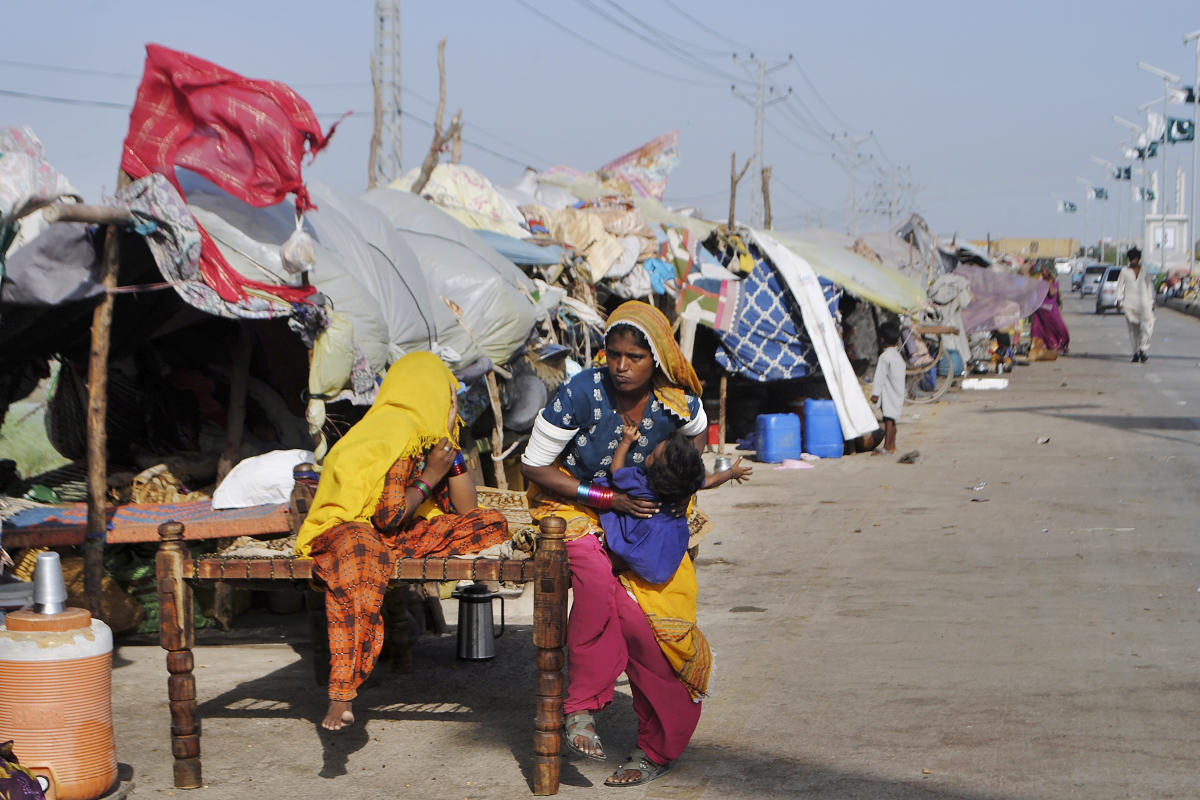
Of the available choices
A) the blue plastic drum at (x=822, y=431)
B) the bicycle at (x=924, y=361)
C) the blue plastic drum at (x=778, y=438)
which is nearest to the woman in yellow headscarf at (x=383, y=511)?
the blue plastic drum at (x=778, y=438)

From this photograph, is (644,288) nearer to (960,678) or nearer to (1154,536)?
(1154,536)

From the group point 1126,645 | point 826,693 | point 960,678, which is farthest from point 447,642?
point 1126,645

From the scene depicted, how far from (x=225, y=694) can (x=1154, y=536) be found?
20.8 ft

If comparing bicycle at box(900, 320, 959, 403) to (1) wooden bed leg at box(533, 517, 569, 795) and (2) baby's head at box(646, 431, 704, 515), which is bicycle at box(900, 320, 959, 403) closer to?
(2) baby's head at box(646, 431, 704, 515)

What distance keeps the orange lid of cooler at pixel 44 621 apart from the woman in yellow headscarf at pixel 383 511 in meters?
0.78

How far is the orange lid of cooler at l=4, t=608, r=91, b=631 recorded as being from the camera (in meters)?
3.94

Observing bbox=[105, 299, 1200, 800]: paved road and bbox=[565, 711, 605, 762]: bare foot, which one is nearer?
bbox=[565, 711, 605, 762]: bare foot

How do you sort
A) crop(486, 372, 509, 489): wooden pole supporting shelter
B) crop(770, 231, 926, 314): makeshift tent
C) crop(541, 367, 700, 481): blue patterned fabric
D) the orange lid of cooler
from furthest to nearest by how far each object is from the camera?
crop(770, 231, 926, 314): makeshift tent
crop(486, 372, 509, 489): wooden pole supporting shelter
crop(541, 367, 700, 481): blue patterned fabric
the orange lid of cooler

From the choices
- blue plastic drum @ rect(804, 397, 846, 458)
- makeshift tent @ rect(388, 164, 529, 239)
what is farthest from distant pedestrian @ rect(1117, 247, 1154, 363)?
makeshift tent @ rect(388, 164, 529, 239)

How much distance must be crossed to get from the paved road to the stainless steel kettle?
0.07 m

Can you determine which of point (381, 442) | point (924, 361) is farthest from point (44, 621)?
point (924, 361)

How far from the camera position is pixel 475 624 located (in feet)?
19.4

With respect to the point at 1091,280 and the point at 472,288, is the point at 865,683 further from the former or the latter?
the point at 1091,280

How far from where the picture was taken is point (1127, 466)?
39.5 feet
